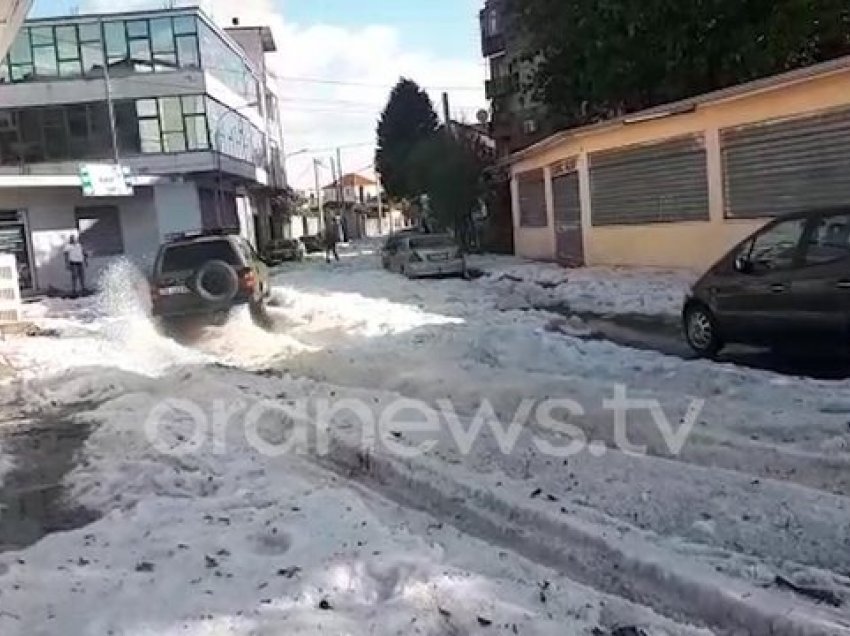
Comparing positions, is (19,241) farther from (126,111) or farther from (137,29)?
(137,29)

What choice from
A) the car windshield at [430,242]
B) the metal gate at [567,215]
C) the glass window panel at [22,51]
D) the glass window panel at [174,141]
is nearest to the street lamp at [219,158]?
the glass window panel at [174,141]

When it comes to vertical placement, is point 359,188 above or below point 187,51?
below

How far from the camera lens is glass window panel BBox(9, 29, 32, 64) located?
1547 inches

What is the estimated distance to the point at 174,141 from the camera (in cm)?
4053

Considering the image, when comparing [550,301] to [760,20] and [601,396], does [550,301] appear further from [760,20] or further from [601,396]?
[601,396]

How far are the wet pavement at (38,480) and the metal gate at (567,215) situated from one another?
19814mm

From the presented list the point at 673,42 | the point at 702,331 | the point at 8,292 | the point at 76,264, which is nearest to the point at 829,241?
the point at 702,331

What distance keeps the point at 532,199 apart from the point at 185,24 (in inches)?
673

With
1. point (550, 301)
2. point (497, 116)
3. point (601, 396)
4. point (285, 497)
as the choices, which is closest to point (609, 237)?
point (550, 301)

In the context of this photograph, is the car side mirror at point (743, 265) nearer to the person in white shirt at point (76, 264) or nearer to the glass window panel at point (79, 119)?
the person in white shirt at point (76, 264)

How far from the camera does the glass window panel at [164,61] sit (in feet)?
133

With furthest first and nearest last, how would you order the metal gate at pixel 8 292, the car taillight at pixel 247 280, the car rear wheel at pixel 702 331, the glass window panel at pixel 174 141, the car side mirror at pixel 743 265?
1. the glass window panel at pixel 174 141
2. the metal gate at pixel 8 292
3. the car taillight at pixel 247 280
4. the car rear wheel at pixel 702 331
5. the car side mirror at pixel 743 265

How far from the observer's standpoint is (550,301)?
790 inches

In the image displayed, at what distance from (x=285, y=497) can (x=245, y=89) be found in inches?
1986
